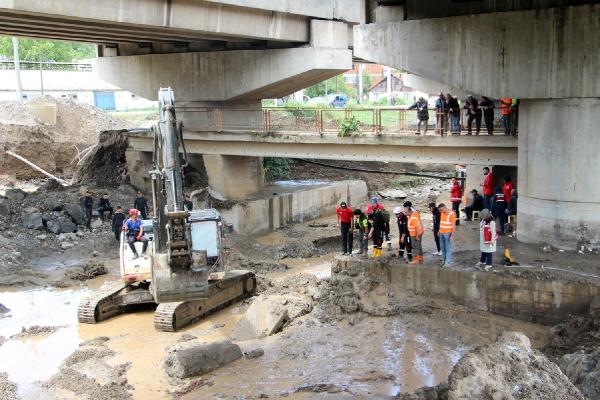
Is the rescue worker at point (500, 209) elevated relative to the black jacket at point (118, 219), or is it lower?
elevated

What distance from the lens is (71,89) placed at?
69312 mm

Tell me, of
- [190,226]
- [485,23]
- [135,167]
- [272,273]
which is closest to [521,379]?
[190,226]

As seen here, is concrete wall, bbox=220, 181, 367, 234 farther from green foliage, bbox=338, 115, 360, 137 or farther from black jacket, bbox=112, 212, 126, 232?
green foliage, bbox=338, 115, 360, 137

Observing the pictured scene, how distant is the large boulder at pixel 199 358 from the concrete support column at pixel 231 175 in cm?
1407

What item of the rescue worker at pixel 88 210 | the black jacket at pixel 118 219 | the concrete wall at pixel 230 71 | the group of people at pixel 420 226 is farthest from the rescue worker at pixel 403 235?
the rescue worker at pixel 88 210

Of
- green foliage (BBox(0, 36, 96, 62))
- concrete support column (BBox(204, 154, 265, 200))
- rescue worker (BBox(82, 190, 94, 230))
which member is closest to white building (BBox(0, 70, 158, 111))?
green foliage (BBox(0, 36, 96, 62))

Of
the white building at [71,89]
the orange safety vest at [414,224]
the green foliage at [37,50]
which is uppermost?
the green foliage at [37,50]

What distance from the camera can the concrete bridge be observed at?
15289mm

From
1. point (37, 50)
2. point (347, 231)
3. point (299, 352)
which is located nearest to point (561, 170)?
point (347, 231)

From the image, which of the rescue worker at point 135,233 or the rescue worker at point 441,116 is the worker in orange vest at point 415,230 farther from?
the rescue worker at point 135,233

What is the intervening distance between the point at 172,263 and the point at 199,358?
6.02 feet

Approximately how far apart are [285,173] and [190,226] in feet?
66.6

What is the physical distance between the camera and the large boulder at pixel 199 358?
12.4 m

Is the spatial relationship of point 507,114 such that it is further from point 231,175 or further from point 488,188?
point 231,175
